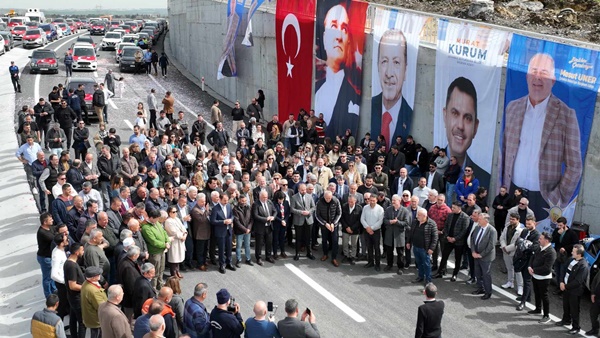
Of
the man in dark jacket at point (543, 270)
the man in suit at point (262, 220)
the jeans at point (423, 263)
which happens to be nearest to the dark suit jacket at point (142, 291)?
the man in suit at point (262, 220)

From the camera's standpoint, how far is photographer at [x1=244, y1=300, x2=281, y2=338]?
8.27 metres

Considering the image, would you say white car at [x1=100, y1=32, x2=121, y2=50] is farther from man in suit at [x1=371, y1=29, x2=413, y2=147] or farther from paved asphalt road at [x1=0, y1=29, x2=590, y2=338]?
paved asphalt road at [x1=0, y1=29, x2=590, y2=338]

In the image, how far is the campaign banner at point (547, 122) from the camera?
44.2 ft

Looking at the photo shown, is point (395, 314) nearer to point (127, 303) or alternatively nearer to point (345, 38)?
point (127, 303)

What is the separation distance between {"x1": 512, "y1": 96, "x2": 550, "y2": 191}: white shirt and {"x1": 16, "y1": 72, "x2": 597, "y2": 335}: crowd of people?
0.74m

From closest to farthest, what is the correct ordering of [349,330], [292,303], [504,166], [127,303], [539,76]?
[292,303], [127,303], [349,330], [539,76], [504,166]

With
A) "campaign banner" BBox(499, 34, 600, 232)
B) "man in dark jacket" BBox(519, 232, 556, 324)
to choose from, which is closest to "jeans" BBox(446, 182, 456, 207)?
"campaign banner" BBox(499, 34, 600, 232)

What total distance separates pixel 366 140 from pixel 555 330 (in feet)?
29.9

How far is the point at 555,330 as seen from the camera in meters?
11.0

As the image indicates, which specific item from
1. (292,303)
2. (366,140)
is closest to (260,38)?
(366,140)

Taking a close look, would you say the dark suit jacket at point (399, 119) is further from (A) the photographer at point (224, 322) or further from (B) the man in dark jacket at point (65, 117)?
(A) the photographer at point (224, 322)

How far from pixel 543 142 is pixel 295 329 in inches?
334

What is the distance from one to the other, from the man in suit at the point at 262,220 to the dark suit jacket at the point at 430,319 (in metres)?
5.28

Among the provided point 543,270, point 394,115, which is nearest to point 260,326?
point 543,270
